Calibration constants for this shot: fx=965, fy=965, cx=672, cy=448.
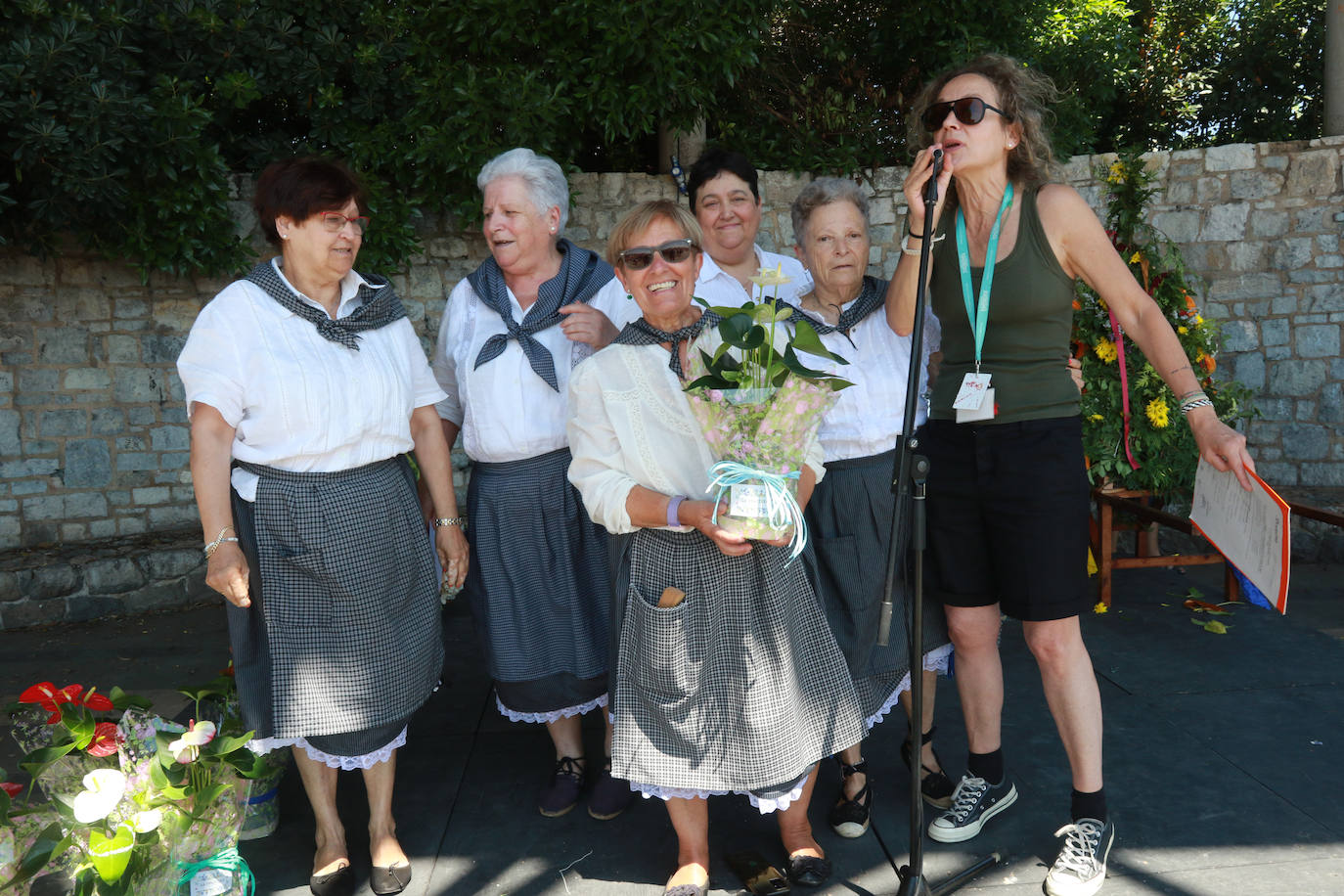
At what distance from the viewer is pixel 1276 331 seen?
7324 millimetres

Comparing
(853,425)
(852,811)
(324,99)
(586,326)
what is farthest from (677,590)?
(324,99)

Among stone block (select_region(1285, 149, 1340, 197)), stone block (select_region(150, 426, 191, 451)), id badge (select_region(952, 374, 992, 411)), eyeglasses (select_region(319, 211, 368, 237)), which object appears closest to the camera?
id badge (select_region(952, 374, 992, 411))

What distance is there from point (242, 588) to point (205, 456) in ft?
1.14

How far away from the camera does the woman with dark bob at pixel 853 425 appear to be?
2650 mm

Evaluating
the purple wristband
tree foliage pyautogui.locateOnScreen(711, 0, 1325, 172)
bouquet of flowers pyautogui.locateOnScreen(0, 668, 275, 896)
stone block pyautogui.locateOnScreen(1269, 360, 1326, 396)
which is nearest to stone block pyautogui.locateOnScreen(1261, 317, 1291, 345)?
stone block pyautogui.locateOnScreen(1269, 360, 1326, 396)

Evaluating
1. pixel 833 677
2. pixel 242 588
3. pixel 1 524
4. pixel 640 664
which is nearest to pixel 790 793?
pixel 833 677

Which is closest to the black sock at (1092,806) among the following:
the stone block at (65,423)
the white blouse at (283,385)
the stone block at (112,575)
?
the white blouse at (283,385)

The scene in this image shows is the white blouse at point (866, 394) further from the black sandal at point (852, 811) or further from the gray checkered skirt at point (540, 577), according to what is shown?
the black sandal at point (852, 811)

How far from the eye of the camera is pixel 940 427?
8.66ft

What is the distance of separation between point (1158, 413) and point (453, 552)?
3.90 metres

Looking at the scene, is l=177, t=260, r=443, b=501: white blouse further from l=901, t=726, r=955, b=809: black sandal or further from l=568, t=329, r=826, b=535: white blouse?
l=901, t=726, r=955, b=809: black sandal

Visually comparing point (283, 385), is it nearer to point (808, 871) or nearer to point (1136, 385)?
point (808, 871)

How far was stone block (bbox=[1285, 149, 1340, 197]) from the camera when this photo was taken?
711cm

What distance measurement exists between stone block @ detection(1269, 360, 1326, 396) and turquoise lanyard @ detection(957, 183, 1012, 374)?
6110mm
